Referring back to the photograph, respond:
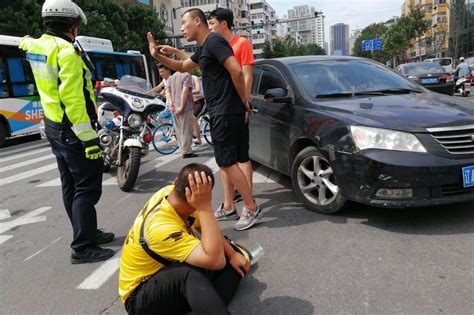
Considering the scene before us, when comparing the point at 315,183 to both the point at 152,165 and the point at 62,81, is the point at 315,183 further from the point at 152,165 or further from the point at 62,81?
the point at 152,165

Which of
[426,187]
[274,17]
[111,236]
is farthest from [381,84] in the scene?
[274,17]

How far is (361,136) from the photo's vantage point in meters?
3.34

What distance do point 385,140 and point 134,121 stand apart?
12.5ft

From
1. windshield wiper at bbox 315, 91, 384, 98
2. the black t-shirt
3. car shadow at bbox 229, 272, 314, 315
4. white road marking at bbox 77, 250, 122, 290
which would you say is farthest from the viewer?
windshield wiper at bbox 315, 91, 384, 98

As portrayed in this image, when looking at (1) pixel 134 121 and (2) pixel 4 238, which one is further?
(1) pixel 134 121

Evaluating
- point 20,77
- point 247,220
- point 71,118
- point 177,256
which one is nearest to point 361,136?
point 247,220

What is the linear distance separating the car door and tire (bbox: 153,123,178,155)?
343 cm

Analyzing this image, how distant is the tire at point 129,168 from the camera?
17.6 feet

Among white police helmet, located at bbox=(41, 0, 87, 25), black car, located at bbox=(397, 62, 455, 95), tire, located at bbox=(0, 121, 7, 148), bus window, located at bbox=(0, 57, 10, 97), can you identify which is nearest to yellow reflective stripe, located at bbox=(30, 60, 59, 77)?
white police helmet, located at bbox=(41, 0, 87, 25)

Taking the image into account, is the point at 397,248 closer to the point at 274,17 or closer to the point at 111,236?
the point at 111,236

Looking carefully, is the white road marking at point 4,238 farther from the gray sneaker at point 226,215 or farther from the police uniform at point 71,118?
the gray sneaker at point 226,215

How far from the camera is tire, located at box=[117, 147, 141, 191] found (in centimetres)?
538

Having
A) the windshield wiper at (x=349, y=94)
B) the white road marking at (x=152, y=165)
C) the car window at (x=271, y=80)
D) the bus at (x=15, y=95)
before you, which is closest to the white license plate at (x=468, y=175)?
the windshield wiper at (x=349, y=94)

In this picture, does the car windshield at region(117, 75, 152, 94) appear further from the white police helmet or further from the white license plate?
the white license plate
